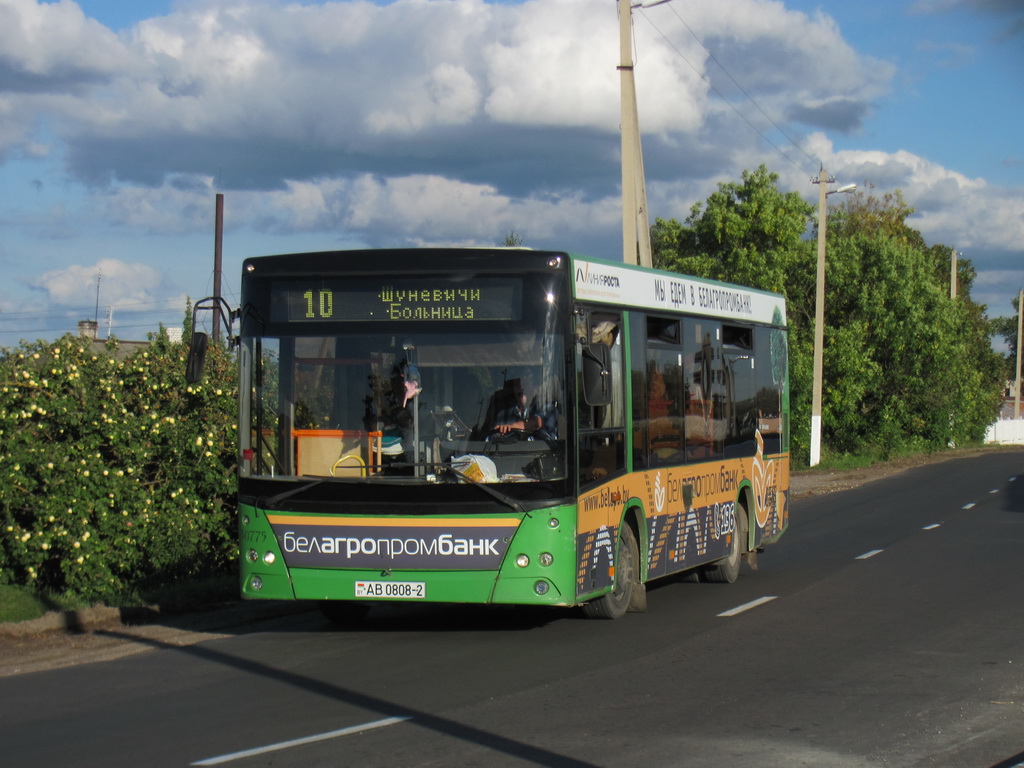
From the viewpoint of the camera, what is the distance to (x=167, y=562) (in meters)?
14.0

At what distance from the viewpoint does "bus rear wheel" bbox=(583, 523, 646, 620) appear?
1145 cm

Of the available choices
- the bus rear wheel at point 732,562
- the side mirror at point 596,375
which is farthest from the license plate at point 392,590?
the bus rear wheel at point 732,562

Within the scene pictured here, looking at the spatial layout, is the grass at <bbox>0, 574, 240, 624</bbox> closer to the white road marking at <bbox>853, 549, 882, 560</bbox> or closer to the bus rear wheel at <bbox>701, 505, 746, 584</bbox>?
the bus rear wheel at <bbox>701, 505, 746, 584</bbox>

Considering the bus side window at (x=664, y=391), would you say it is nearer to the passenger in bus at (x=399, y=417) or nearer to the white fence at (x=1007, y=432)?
the passenger in bus at (x=399, y=417)

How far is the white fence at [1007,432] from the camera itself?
78875 mm

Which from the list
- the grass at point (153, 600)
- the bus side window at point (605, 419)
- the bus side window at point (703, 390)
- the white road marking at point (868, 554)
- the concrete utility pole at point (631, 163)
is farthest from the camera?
the concrete utility pole at point (631, 163)

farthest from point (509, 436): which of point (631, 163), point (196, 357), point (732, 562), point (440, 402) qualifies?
point (631, 163)

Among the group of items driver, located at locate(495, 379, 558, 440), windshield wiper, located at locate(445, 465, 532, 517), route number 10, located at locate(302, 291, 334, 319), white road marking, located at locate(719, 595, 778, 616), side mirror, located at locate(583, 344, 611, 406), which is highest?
route number 10, located at locate(302, 291, 334, 319)

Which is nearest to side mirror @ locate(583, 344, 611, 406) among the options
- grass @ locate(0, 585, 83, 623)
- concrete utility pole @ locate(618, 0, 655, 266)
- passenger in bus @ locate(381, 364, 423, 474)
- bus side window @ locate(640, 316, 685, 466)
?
passenger in bus @ locate(381, 364, 423, 474)

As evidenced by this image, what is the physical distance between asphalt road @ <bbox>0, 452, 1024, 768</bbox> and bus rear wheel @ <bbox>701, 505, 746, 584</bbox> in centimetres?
62

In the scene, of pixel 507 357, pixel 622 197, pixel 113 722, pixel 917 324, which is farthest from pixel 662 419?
pixel 917 324

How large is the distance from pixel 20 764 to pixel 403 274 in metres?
4.76

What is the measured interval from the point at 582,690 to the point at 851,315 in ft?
144

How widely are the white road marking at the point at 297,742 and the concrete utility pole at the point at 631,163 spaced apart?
14.3 metres
